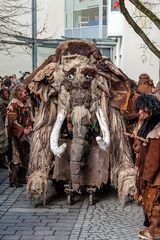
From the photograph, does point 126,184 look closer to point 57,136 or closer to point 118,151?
point 118,151

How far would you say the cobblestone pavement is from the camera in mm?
7290

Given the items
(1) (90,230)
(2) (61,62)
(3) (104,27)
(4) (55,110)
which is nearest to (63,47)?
(2) (61,62)

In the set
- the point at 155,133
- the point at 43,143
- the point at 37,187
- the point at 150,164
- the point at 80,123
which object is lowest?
the point at 37,187

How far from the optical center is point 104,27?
3712 centimetres

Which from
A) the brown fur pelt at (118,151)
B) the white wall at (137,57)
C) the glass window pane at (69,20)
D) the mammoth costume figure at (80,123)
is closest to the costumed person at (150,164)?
the mammoth costume figure at (80,123)

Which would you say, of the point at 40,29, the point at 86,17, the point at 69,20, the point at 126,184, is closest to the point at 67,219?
the point at 126,184

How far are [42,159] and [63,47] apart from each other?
5.48 ft

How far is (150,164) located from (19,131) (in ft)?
12.9

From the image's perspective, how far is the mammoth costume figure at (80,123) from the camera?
8.77 metres

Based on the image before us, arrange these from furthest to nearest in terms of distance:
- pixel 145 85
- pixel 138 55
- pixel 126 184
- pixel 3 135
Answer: pixel 138 55 → pixel 3 135 → pixel 145 85 → pixel 126 184

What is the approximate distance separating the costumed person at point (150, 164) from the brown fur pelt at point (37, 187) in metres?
1.99

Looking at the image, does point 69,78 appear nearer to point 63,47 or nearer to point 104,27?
point 63,47

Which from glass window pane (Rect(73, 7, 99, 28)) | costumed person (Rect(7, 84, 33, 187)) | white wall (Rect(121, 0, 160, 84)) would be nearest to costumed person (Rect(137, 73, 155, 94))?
costumed person (Rect(7, 84, 33, 187))

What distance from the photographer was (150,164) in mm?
6723
